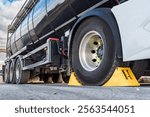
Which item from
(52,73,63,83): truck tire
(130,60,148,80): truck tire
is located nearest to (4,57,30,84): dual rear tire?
(52,73,63,83): truck tire

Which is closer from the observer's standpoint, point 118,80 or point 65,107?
point 65,107

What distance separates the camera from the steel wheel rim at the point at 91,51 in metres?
4.36

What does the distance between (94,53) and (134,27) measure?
1.19 m

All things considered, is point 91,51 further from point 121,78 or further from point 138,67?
point 121,78

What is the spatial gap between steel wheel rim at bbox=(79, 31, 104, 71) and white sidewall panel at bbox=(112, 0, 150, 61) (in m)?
→ 0.73

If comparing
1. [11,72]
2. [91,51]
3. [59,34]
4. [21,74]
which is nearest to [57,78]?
[11,72]

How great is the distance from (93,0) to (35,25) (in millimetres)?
3052

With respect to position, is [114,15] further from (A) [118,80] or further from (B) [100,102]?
(B) [100,102]

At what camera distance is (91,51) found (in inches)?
178

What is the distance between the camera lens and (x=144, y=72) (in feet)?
14.5

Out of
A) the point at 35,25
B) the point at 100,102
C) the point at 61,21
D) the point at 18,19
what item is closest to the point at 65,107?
the point at 100,102

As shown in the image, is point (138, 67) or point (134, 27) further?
point (138, 67)

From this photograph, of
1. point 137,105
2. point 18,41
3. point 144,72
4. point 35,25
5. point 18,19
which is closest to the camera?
point 137,105

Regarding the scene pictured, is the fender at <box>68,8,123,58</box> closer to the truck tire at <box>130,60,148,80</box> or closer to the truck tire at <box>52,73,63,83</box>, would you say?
the truck tire at <box>130,60,148,80</box>
